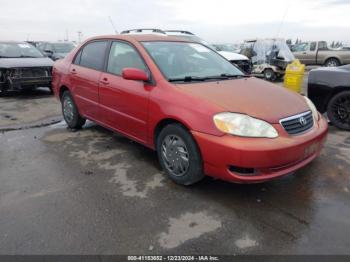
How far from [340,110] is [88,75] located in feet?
14.5

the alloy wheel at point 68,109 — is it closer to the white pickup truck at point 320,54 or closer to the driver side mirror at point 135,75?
the driver side mirror at point 135,75

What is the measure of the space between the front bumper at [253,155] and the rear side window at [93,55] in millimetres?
2301

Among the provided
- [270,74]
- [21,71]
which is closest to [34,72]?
[21,71]

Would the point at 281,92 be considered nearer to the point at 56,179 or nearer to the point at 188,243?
the point at 188,243

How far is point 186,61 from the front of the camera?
14.0 feet

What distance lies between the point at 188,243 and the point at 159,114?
1.49m

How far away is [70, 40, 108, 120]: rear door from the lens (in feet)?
15.9

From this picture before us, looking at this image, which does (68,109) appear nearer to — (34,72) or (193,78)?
(193,78)

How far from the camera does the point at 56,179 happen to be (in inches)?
154

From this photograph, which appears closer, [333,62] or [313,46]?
[333,62]

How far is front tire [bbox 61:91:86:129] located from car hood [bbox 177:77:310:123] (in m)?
2.67

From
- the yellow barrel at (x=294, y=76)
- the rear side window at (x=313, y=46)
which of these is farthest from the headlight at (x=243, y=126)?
the rear side window at (x=313, y=46)

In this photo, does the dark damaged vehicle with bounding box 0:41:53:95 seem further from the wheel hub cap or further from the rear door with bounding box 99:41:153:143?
the wheel hub cap

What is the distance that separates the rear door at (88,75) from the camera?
4.86 m
